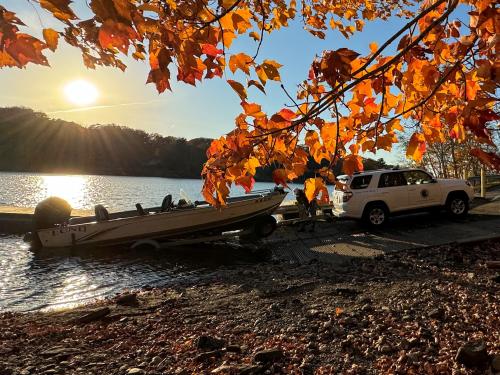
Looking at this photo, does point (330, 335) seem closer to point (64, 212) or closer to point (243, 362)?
point (243, 362)

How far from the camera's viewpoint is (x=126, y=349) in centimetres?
498

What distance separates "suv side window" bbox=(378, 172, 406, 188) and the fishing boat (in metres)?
4.38

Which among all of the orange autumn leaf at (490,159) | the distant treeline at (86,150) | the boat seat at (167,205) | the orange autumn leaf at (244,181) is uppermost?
the distant treeline at (86,150)

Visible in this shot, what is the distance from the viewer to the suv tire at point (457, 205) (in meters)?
14.9

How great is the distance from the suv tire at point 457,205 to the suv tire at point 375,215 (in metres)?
2.66

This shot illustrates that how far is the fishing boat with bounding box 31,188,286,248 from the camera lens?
14.9 m

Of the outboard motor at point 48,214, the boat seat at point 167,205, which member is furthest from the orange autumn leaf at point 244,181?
the outboard motor at point 48,214

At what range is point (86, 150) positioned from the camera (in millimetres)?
147500

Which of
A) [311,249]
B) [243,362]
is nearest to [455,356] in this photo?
[243,362]

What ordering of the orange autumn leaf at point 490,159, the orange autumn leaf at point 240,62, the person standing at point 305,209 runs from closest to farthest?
the orange autumn leaf at point 490,159 < the orange autumn leaf at point 240,62 < the person standing at point 305,209

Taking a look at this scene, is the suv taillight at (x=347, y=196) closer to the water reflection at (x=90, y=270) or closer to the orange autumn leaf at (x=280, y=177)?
the water reflection at (x=90, y=270)

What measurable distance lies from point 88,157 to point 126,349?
15050 cm

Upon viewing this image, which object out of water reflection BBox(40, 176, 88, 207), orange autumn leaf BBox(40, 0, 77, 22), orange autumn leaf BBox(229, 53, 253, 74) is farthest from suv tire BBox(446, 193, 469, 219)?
water reflection BBox(40, 176, 88, 207)

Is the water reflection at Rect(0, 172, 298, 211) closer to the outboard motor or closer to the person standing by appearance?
the person standing
